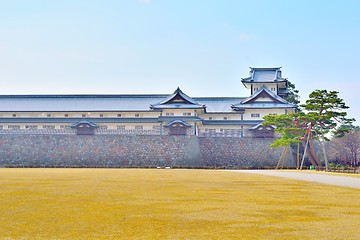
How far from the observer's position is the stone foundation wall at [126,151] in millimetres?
49062

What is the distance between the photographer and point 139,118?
55562 millimetres

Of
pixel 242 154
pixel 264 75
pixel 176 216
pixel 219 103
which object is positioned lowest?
pixel 176 216

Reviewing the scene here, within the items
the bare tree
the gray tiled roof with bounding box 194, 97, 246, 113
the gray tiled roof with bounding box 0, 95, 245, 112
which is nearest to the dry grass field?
the gray tiled roof with bounding box 194, 97, 246, 113

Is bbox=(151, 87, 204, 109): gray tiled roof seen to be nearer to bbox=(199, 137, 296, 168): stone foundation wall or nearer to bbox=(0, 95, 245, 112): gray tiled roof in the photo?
bbox=(0, 95, 245, 112): gray tiled roof

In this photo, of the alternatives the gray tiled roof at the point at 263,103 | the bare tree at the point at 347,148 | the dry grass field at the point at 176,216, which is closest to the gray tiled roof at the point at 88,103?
the gray tiled roof at the point at 263,103

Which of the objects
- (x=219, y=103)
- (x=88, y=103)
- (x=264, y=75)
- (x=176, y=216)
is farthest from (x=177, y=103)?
(x=176, y=216)

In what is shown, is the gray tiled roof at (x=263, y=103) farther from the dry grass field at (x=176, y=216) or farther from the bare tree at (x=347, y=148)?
the dry grass field at (x=176, y=216)

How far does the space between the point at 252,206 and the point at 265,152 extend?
39372 mm

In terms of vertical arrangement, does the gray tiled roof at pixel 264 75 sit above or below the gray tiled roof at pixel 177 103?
above

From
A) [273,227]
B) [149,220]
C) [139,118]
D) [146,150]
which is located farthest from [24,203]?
[139,118]

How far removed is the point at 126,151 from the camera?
49344 mm

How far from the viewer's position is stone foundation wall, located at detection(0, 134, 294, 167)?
161ft

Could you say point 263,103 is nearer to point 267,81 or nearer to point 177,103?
point 267,81

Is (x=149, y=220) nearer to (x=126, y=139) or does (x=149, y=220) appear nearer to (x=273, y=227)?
(x=273, y=227)
